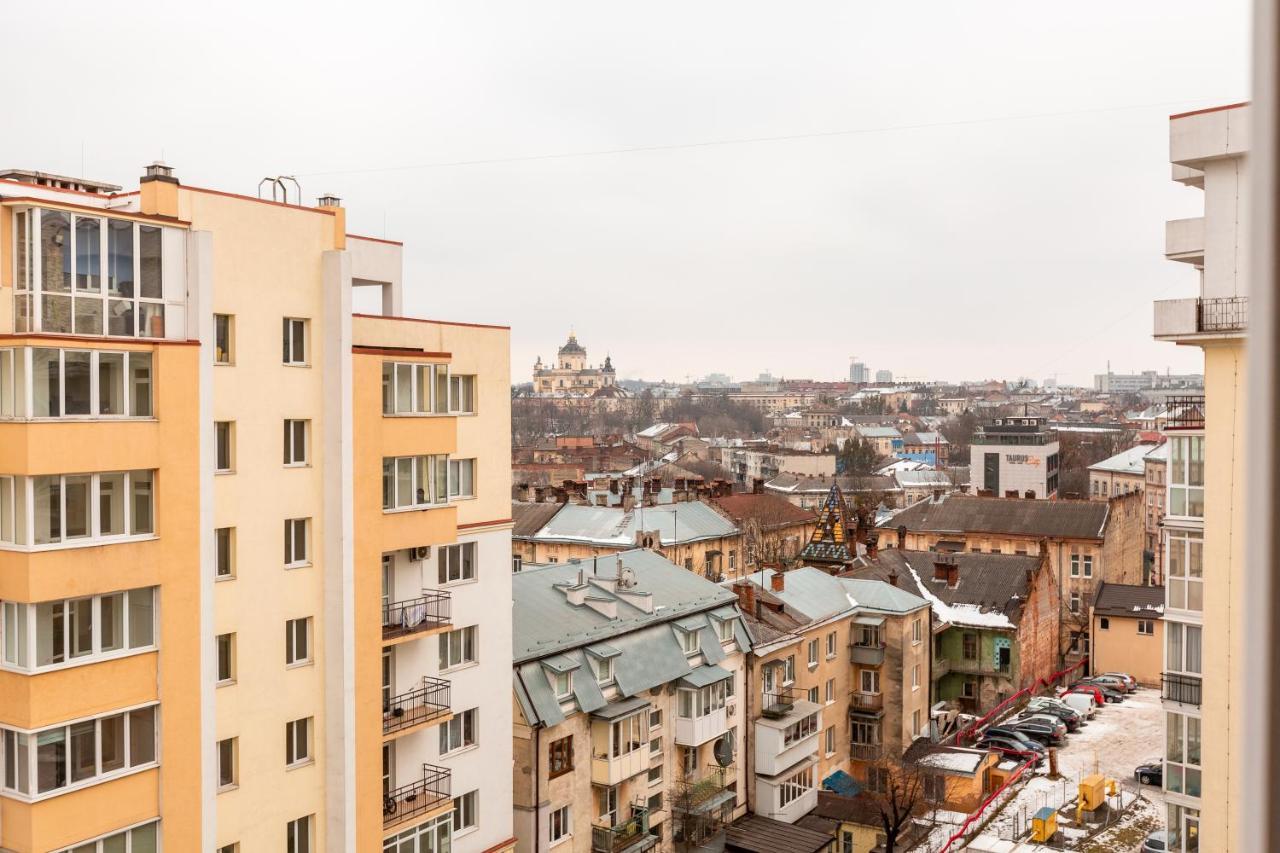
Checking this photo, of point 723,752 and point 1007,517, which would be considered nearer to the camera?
point 723,752

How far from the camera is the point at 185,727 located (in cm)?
786

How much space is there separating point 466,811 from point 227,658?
3673 mm

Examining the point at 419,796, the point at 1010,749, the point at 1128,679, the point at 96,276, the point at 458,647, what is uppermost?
the point at 96,276

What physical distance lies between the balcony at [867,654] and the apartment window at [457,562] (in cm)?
1047

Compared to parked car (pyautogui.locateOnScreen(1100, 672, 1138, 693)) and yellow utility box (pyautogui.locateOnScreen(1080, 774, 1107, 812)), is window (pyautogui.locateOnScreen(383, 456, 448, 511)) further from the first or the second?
parked car (pyautogui.locateOnScreen(1100, 672, 1138, 693))

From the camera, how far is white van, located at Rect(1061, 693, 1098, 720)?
21.3m

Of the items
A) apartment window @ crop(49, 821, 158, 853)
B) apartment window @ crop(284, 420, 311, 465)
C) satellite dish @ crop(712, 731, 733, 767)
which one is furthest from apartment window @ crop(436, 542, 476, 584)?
satellite dish @ crop(712, 731, 733, 767)

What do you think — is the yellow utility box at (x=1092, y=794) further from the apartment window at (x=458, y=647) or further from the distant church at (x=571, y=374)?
the distant church at (x=571, y=374)

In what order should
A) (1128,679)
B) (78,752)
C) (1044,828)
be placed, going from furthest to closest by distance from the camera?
1. (1128,679)
2. (1044,828)
3. (78,752)

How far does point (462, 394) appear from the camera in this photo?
1129 cm

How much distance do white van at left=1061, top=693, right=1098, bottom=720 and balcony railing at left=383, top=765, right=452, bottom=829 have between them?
14858 mm

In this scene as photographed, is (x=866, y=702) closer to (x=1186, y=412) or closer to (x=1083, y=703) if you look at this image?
(x=1083, y=703)

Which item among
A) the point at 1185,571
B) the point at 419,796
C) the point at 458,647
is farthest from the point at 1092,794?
the point at 419,796

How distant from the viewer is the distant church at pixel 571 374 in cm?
13300
